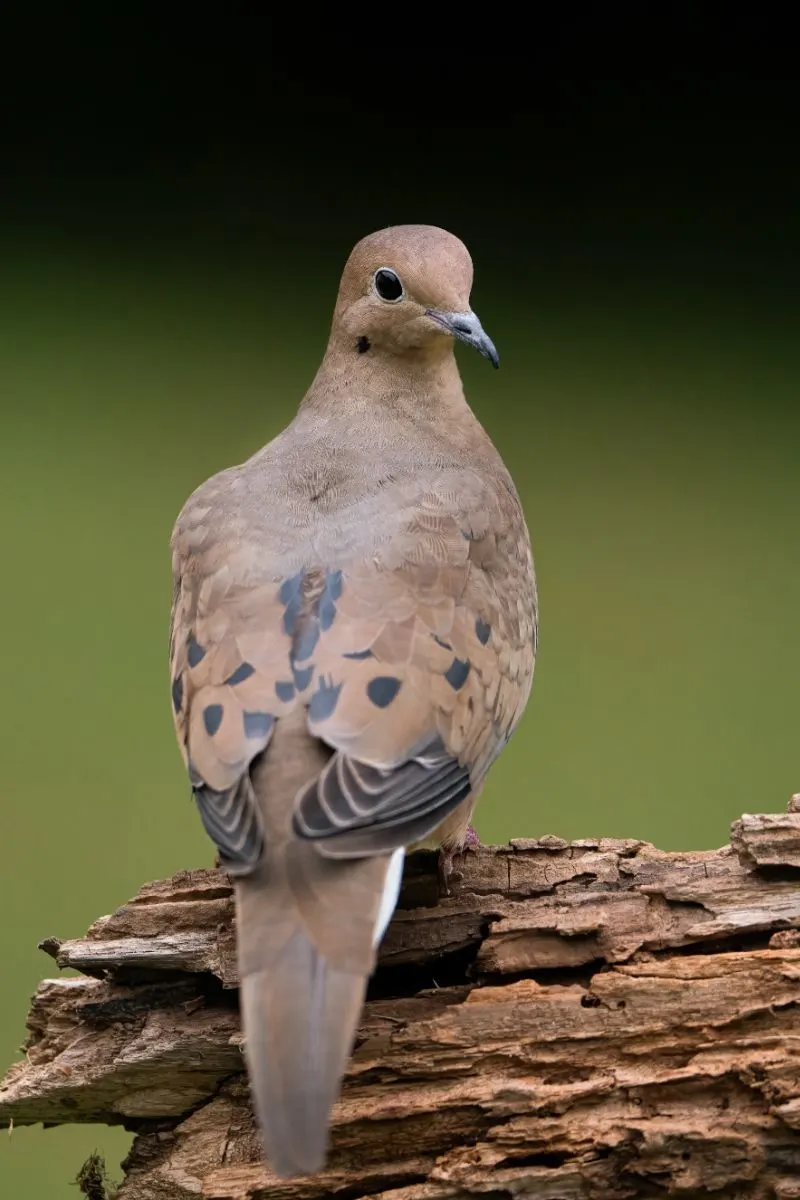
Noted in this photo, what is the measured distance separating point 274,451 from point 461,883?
32.8 inches

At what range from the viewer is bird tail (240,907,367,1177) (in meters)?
1.72

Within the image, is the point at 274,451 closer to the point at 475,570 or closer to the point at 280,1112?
the point at 475,570

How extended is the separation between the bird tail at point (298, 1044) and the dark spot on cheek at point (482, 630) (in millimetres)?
604

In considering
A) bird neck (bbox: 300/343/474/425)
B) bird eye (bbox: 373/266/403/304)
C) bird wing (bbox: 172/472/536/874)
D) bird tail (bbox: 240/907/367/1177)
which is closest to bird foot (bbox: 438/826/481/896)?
bird wing (bbox: 172/472/536/874)

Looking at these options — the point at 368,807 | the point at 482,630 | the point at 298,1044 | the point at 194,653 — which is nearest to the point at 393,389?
the point at 482,630

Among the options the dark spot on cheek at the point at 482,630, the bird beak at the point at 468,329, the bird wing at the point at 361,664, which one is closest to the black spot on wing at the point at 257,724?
the bird wing at the point at 361,664

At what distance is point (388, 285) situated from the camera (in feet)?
9.07

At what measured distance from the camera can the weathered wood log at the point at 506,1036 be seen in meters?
2.04

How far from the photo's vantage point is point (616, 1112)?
2.06 m

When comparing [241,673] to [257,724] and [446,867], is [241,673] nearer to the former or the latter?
[257,724]

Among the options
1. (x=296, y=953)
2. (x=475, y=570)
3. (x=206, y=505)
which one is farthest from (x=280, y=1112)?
(x=206, y=505)

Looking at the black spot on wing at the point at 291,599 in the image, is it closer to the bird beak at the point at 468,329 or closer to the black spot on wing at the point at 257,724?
the black spot on wing at the point at 257,724

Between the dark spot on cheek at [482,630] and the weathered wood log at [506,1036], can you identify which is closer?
the weathered wood log at [506,1036]

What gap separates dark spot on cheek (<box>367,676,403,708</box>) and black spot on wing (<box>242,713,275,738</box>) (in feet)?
0.45
